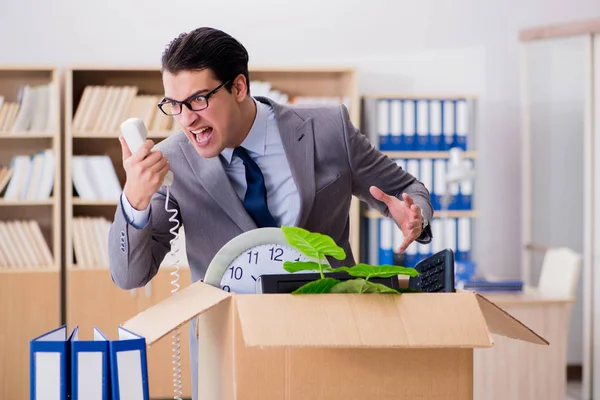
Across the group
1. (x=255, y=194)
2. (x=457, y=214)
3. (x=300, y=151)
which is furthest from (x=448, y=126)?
(x=255, y=194)

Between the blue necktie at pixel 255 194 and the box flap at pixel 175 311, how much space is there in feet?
1.49

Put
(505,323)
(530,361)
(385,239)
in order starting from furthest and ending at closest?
(385,239) → (530,361) → (505,323)

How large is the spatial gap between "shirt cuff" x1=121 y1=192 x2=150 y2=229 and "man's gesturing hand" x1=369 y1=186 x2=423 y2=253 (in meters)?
0.43

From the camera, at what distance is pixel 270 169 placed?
1890 mm

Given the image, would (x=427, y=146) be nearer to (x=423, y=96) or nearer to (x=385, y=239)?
(x=423, y=96)

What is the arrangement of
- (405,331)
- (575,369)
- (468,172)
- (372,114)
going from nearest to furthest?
(405,331)
(468,172)
(372,114)
(575,369)

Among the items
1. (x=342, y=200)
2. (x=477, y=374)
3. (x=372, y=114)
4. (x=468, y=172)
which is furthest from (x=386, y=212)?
(x=372, y=114)

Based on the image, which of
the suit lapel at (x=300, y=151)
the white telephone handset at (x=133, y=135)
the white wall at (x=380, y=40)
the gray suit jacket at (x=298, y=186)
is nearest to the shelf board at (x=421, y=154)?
the white wall at (x=380, y=40)

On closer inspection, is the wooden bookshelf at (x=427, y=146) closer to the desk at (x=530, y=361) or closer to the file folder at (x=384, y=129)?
the file folder at (x=384, y=129)

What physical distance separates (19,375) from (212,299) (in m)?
3.89

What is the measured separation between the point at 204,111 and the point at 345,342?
2.25 ft

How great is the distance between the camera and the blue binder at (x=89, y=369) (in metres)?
1.21

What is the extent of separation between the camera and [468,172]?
14.8ft

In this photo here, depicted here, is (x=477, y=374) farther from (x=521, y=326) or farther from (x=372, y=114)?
(x=521, y=326)
